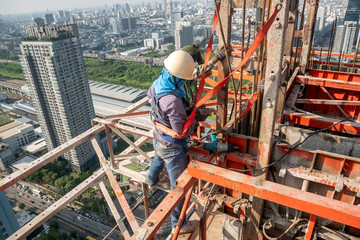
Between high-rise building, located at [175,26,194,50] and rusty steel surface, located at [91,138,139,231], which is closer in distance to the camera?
rusty steel surface, located at [91,138,139,231]

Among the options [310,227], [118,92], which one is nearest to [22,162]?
[118,92]

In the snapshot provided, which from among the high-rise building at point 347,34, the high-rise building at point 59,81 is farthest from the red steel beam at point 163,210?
the high-rise building at point 347,34

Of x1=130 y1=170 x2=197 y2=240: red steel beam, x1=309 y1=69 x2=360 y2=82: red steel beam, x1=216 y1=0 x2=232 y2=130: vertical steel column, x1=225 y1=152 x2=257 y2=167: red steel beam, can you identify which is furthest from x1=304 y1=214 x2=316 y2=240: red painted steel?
x1=309 y1=69 x2=360 y2=82: red steel beam

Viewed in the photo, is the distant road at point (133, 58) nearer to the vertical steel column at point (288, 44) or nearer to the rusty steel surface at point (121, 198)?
the vertical steel column at point (288, 44)

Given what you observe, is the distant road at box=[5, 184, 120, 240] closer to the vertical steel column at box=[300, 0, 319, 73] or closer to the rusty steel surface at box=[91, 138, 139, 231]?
the rusty steel surface at box=[91, 138, 139, 231]

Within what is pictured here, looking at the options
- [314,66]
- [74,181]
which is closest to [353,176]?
[314,66]

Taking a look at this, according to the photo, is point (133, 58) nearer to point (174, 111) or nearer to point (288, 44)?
point (288, 44)
